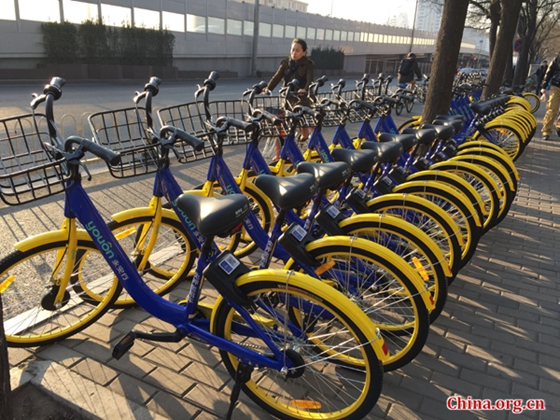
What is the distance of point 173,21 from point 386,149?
1075 inches

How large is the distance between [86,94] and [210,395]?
52.6 ft

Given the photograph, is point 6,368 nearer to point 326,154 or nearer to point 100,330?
point 100,330

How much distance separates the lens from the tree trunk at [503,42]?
11.3 meters

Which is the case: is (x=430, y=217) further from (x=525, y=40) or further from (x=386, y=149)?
(x=525, y=40)

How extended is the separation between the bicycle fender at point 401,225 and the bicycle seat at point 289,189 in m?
0.56

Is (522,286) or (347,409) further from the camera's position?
(522,286)

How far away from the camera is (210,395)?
2.52m

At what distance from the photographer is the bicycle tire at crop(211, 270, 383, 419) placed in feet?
7.06

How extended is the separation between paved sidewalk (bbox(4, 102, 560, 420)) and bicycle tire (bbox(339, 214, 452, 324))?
430mm

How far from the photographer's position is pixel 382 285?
2918 mm

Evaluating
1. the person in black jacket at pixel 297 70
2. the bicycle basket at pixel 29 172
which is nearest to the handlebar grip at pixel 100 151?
the bicycle basket at pixel 29 172

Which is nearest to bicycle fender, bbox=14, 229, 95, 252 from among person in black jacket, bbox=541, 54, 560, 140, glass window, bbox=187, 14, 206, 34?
person in black jacket, bbox=541, 54, 560, 140

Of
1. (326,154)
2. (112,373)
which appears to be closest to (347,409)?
(112,373)

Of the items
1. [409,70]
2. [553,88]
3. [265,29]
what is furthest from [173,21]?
[553,88]
